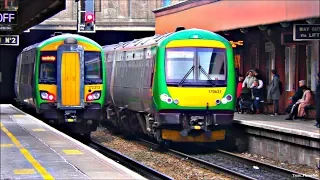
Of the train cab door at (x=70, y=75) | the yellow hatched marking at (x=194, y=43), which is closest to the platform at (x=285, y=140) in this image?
the yellow hatched marking at (x=194, y=43)

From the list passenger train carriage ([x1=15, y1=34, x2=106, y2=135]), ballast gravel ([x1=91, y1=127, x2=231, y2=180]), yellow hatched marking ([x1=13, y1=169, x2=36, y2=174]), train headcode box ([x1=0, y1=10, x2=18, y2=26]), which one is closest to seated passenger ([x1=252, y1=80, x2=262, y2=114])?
ballast gravel ([x1=91, y1=127, x2=231, y2=180])

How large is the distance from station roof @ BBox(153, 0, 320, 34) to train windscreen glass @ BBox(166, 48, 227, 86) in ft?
7.42

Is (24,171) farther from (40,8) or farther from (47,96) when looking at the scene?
(47,96)

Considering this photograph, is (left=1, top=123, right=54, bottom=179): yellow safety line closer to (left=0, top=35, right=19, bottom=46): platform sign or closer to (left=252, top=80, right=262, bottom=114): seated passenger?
(left=252, top=80, right=262, bottom=114): seated passenger

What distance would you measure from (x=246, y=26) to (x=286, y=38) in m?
1.25

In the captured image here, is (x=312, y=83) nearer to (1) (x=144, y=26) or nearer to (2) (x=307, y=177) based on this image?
(2) (x=307, y=177)

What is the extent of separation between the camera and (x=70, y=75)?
20.8 m

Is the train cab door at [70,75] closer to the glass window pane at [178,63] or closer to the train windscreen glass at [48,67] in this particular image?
the train windscreen glass at [48,67]

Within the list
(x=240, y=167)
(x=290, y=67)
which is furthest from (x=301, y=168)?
(x=290, y=67)

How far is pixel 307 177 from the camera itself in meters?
13.3

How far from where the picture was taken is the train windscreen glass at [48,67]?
2091 cm

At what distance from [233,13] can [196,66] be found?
5715mm

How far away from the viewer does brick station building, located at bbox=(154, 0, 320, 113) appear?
19.3 meters

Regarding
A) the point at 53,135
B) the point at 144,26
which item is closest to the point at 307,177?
the point at 53,135
